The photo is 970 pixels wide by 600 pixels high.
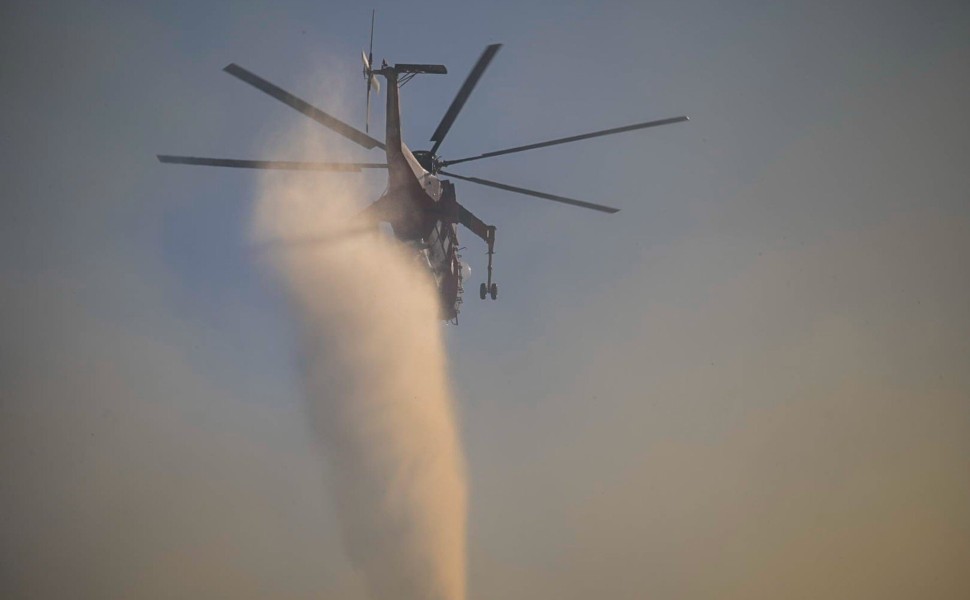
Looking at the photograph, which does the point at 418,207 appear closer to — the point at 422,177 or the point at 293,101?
the point at 422,177

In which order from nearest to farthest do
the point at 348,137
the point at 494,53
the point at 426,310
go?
1. the point at 494,53
2. the point at 348,137
3. the point at 426,310

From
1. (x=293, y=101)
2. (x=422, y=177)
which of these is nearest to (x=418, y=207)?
(x=422, y=177)

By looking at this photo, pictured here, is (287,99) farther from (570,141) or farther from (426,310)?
(426,310)

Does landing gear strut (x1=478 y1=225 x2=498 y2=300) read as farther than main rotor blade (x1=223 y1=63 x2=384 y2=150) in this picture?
Yes

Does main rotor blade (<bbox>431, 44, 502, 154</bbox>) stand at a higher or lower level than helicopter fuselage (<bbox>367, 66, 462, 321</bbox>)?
higher

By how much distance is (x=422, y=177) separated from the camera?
2417 cm

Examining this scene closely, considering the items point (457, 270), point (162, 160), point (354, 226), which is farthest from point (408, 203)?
point (162, 160)

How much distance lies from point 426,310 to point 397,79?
800cm

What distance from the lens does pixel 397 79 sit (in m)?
22.6

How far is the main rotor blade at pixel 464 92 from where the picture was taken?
19609 millimetres

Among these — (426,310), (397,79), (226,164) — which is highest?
(397,79)

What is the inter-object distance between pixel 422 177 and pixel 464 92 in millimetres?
4004

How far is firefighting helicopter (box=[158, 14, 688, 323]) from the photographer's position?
20.6 m

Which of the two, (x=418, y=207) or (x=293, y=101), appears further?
(x=418, y=207)
